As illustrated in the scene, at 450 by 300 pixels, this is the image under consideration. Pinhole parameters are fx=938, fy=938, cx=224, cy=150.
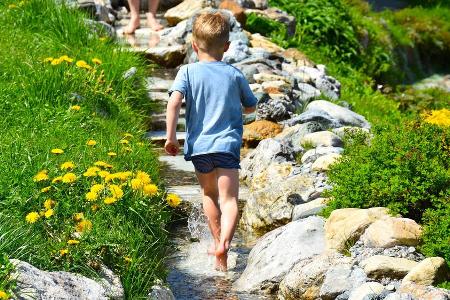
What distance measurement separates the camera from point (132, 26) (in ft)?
40.7

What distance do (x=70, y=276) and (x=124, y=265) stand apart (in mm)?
503

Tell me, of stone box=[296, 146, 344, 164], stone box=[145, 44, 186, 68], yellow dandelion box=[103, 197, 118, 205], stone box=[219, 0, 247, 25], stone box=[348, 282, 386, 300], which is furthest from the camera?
stone box=[219, 0, 247, 25]

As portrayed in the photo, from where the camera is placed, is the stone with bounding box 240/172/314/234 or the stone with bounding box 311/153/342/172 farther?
the stone with bounding box 311/153/342/172

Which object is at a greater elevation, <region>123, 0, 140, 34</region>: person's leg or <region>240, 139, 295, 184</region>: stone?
<region>240, 139, 295, 184</region>: stone

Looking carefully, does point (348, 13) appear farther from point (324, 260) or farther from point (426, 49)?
point (324, 260)

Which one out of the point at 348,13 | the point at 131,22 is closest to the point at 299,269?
the point at 131,22

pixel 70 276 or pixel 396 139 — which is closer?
pixel 70 276

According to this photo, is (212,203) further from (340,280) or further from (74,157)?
(340,280)

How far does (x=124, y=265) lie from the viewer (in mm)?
4828

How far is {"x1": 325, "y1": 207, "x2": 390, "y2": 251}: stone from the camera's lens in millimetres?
5605

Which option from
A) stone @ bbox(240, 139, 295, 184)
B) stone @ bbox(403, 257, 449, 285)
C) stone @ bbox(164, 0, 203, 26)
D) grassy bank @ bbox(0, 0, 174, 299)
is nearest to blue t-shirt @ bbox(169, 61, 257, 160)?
grassy bank @ bbox(0, 0, 174, 299)

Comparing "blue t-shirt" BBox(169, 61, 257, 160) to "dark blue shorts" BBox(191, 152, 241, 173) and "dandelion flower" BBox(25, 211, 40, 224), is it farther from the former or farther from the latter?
"dandelion flower" BBox(25, 211, 40, 224)

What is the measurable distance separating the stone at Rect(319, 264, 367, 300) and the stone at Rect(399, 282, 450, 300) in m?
0.31

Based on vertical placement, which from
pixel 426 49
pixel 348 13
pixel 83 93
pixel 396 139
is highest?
pixel 396 139
